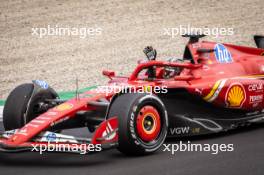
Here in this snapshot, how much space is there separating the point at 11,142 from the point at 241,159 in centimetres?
277

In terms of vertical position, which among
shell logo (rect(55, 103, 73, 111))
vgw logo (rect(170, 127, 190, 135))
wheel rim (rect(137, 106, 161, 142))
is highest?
shell logo (rect(55, 103, 73, 111))

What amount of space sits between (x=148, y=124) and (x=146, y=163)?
746mm

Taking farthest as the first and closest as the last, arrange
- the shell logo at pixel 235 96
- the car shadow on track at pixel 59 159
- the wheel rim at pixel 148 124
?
the shell logo at pixel 235 96
the wheel rim at pixel 148 124
the car shadow on track at pixel 59 159

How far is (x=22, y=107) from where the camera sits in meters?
9.38

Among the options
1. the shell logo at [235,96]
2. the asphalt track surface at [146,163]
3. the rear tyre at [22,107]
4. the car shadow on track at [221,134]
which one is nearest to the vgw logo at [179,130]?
the car shadow on track at [221,134]

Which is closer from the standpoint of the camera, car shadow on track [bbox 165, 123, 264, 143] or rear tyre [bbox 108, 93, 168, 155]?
rear tyre [bbox 108, 93, 168, 155]

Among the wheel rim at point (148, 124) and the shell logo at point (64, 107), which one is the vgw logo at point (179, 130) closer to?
the wheel rim at point (148, 124)

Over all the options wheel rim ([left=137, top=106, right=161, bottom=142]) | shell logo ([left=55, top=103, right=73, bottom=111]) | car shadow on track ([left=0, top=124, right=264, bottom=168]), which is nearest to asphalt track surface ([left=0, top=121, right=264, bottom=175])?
car shadow on track ([left=0, top=124, right=264, bottom=168])

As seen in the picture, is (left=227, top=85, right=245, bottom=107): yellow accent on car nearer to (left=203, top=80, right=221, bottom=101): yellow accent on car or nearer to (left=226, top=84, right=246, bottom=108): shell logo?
(left=226, top=84, right=246, bottom=108): shell logo

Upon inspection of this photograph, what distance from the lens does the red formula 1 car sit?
8.28m

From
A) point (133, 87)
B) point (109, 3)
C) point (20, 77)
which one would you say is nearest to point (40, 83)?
point (133, 87)

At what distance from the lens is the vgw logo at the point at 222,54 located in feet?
33.8

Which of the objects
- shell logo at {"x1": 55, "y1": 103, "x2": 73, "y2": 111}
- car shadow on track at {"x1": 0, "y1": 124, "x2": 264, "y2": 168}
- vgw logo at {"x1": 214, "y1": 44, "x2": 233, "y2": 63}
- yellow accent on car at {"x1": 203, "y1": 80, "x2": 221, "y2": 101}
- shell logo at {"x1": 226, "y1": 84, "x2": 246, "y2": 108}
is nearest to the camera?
car shadow on track at {"x1": 0, "y1": 124, "x2": 264, "y2": 168}

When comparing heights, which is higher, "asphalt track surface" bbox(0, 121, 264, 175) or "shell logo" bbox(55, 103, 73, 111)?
"shell logo" bbox(55, 103, 73, 111)
